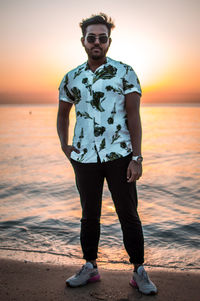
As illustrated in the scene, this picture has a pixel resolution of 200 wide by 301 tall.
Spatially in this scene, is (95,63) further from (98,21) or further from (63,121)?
(63,121)

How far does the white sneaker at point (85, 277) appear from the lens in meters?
3.08

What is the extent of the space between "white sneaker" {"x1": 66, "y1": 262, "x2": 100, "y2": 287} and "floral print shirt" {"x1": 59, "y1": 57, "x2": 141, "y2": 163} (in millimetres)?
1188

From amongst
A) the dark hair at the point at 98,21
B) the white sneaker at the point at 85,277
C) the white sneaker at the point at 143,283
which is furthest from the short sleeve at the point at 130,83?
the white sneaker at the point at 85,277

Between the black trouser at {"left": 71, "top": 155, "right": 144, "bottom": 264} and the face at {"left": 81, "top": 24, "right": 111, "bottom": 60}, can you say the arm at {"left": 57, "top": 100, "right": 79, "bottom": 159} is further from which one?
the face at {"left": 81, "top": 24, "right": 111, "bottom": 60}

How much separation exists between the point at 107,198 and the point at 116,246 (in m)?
2.95

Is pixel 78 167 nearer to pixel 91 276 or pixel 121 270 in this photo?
pixel 91 276

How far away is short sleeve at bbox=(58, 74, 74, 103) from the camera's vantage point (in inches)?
118

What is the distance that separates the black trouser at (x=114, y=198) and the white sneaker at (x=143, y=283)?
120 millimetres

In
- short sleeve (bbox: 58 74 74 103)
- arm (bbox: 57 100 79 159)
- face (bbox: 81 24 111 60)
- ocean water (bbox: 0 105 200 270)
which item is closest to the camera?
face (bbox: 81 24 111 60)

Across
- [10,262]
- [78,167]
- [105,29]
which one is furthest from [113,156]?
[10,262]

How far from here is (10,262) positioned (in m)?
3.66

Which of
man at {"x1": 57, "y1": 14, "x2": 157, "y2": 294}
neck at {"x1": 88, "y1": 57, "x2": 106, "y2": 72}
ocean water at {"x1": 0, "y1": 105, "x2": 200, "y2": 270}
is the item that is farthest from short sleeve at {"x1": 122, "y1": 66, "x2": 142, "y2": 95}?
ocean water at {"x1": 0, "y1": 105, "x2": 200, "y2": 270}

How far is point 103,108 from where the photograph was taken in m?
2.76

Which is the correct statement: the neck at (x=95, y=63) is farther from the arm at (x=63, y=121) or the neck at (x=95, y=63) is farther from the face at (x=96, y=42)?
the arm at (x=63, y=121)
